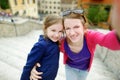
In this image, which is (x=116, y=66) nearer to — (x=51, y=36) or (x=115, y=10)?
(x=51, y=36)

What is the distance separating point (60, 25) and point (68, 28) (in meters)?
0.08

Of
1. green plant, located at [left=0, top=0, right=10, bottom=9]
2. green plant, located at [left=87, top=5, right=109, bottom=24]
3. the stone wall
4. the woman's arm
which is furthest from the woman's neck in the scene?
green plant, located at [left=0, top=0, right=10, bottom=9]

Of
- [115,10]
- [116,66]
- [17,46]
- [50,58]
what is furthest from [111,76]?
[115,10]

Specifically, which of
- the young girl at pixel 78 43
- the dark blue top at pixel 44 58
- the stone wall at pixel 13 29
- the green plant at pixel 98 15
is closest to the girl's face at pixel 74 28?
the young girl at pixel 78 43

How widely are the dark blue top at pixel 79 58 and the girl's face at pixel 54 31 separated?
0.27 meters

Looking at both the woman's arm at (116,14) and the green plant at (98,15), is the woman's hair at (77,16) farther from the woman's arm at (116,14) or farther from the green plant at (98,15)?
the green plant at (98,15)

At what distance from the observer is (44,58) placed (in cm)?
200

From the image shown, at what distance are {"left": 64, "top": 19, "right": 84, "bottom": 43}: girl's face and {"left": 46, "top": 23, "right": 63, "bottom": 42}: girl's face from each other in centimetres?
5

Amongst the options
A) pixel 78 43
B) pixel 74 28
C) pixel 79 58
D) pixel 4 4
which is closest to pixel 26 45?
pixel 79 58

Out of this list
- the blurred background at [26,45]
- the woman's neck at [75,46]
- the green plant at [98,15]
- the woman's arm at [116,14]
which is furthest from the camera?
the green plant at [98,15]

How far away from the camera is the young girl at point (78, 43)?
190 centimetres

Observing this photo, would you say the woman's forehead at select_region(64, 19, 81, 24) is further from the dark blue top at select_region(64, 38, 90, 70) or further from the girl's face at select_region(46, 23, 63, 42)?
the dark blue top at select_region(64, 38, 90, 70)

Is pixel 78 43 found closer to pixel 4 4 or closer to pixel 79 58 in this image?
pixel 79 58

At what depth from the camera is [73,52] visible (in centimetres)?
222
